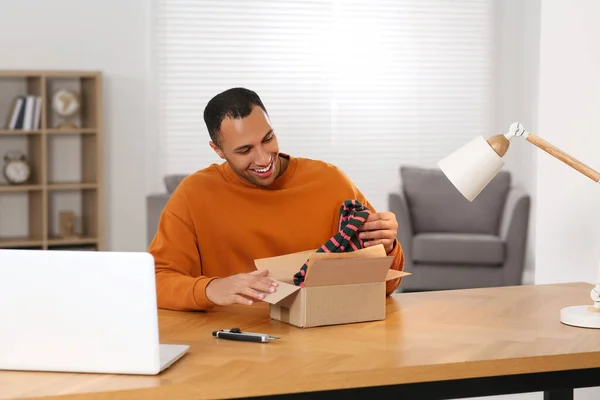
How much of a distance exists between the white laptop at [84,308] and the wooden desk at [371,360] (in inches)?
1.4

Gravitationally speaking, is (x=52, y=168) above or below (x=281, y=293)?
above

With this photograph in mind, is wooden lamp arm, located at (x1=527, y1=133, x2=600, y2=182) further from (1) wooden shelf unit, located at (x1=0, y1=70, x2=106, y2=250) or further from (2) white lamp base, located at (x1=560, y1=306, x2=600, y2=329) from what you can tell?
(1) wooden shelf unit, located at (x1=0, y1=70, x2=106, y2=250)

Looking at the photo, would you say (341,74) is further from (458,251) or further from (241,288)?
(241,288)

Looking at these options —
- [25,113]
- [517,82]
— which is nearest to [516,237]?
[517,82]

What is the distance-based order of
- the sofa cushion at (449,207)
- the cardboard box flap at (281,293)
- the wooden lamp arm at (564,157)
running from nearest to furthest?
1. the cardboard box flap at (281,293)
2. the wooden lamp arm at (564,157)
3. the sofa cushion at (449,207)

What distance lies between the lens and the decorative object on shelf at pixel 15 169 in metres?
6.20

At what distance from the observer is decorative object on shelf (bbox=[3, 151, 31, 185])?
20.3ft

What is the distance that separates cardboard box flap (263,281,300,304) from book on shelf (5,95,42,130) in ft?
15.0

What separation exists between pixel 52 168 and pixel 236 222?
4.24m

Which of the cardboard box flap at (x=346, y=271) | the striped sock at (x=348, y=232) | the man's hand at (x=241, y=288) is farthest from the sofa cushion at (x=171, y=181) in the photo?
the cardboard box flap at (x=346, y=271)

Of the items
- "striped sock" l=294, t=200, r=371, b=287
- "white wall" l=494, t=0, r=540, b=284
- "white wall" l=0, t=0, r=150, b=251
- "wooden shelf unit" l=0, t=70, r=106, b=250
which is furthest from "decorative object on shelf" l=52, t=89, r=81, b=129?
"striped sock" l=294, t=200, r=371, b=287

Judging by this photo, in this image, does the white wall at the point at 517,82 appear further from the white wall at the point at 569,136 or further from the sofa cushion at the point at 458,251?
the white wall at the point at 569,136

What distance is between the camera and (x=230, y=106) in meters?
2.54

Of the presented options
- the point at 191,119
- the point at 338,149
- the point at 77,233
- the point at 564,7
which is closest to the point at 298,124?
the point at 338,149
